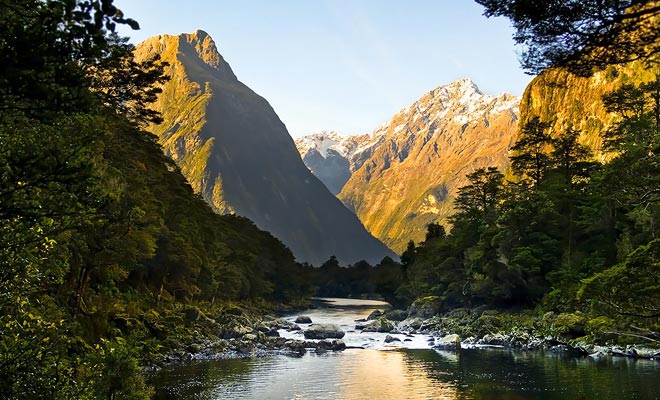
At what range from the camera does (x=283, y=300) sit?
120 metres

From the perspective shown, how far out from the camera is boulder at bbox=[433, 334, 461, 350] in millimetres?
51281

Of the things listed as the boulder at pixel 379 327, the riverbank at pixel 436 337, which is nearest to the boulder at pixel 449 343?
the riverbank at pixel 436 337

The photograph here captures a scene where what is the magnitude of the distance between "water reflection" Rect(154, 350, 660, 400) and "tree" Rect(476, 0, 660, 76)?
2137 cm

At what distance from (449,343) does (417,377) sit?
18727 mm

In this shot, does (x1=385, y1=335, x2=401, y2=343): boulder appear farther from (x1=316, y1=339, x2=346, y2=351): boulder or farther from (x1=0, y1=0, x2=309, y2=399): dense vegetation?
(x1=0, y1=0, x2=309, y2=399): dense vegetation

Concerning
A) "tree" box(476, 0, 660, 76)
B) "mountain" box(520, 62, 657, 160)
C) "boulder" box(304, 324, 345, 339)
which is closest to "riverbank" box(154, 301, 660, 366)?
"boulder" box(304, 324, 345, 339)

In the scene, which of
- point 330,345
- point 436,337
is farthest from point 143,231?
point 436,337

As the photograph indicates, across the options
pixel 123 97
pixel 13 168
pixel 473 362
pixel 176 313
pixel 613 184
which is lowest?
pixel 473 362

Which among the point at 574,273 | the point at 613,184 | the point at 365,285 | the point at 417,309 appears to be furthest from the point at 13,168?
the point at 365,285

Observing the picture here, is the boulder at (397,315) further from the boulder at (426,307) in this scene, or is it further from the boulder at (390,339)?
the boulder at (390,339)

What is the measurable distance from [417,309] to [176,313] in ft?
143

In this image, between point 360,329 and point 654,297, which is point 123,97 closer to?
point 654,297

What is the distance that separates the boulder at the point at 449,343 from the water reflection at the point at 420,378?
7087 millimetres

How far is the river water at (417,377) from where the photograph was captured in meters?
29.0
